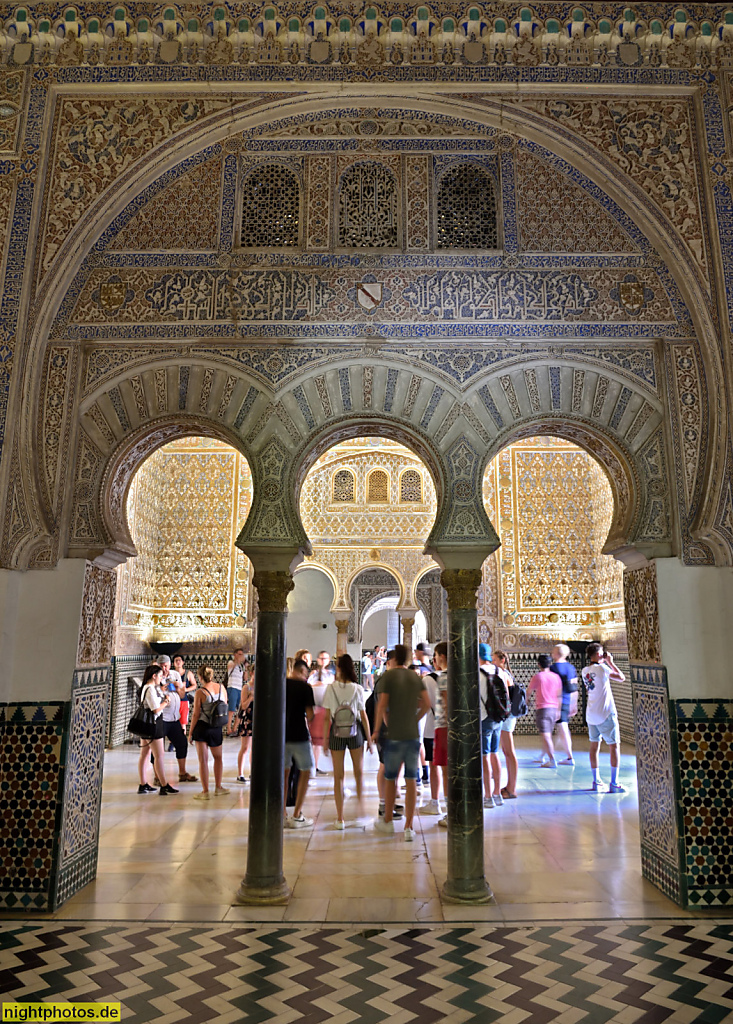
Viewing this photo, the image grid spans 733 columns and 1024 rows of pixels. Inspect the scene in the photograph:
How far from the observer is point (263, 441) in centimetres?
513

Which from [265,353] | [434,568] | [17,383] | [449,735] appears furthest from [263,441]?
[434,568]

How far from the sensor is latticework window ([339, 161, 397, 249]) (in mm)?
5547

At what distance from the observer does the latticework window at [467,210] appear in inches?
217

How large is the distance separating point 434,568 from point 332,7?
10.4m

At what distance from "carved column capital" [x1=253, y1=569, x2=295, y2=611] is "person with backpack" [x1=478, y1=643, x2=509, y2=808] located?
203 cm

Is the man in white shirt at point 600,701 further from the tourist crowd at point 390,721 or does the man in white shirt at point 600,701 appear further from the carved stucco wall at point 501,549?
the carved stucco wall at point 501,549

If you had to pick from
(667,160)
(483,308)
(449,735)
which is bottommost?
(449,735)

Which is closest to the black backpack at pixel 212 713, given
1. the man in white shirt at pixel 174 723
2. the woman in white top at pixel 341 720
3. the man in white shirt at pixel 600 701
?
the man in white shirt at pixel 174 723

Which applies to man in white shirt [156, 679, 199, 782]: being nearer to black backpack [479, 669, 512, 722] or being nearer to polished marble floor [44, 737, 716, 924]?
polished marble floor [44, 737, 716, 924]

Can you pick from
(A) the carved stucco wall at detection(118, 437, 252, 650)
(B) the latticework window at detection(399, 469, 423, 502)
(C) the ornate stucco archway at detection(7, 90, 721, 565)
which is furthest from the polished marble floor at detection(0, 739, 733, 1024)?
(B) the latticework window at detection(399, 469, 423, 502)

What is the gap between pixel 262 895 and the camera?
175 inches

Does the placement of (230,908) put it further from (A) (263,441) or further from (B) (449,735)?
(A) (263,441)

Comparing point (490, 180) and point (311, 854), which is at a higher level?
point (490, 180)

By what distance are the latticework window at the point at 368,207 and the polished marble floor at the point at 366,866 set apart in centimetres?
459
